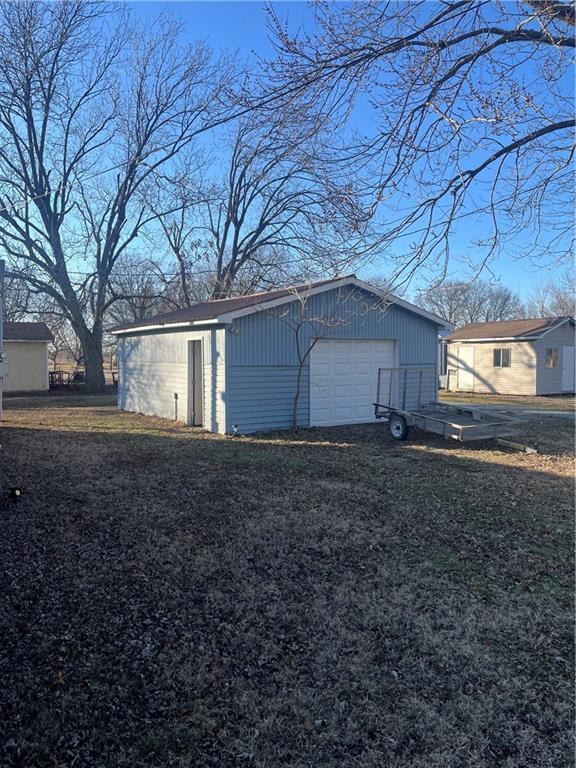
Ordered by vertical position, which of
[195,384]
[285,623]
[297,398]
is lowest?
[285,623]

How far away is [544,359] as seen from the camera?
22500 mm

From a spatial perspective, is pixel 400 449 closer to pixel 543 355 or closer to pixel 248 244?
pixel 543 355

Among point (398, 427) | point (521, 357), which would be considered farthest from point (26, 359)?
point (521, 357)

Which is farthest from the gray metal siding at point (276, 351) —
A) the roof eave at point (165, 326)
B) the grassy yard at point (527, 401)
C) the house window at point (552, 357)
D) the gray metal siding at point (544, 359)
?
the house window at point (552, 357)

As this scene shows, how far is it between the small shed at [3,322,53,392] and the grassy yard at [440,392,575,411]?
18.1 metres

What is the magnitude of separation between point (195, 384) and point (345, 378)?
359cm

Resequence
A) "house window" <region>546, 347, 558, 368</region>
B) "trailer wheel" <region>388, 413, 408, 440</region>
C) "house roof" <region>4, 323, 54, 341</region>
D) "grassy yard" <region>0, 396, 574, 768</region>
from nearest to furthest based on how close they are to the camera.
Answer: "grassy yard" <region>0, 396, 574, 768</region>, "trailer wheel" <region>388, 413, 408, 440</region>, "house window" <region>546, 347, 558, 368</region>, "house roof" <region>4, 323, 54, 341</region>

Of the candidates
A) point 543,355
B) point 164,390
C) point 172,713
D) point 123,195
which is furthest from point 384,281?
point 123,195

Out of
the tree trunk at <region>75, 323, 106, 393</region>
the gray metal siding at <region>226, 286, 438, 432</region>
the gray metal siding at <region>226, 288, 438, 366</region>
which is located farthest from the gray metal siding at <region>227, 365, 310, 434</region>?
the tree trunk at <region>75, 323, 106, 393</region>

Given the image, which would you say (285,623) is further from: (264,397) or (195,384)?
(195,384)

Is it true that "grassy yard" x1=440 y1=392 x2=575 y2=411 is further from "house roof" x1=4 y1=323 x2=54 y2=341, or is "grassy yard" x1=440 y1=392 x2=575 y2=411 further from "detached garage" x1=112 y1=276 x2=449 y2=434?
"house roof" x1=4 y1=323 x2=54 y2=341

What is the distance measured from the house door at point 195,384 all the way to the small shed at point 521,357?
1541 centimetres

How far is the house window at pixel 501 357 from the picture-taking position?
23.3 meters

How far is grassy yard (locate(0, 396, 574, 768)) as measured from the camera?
2.35 metres
